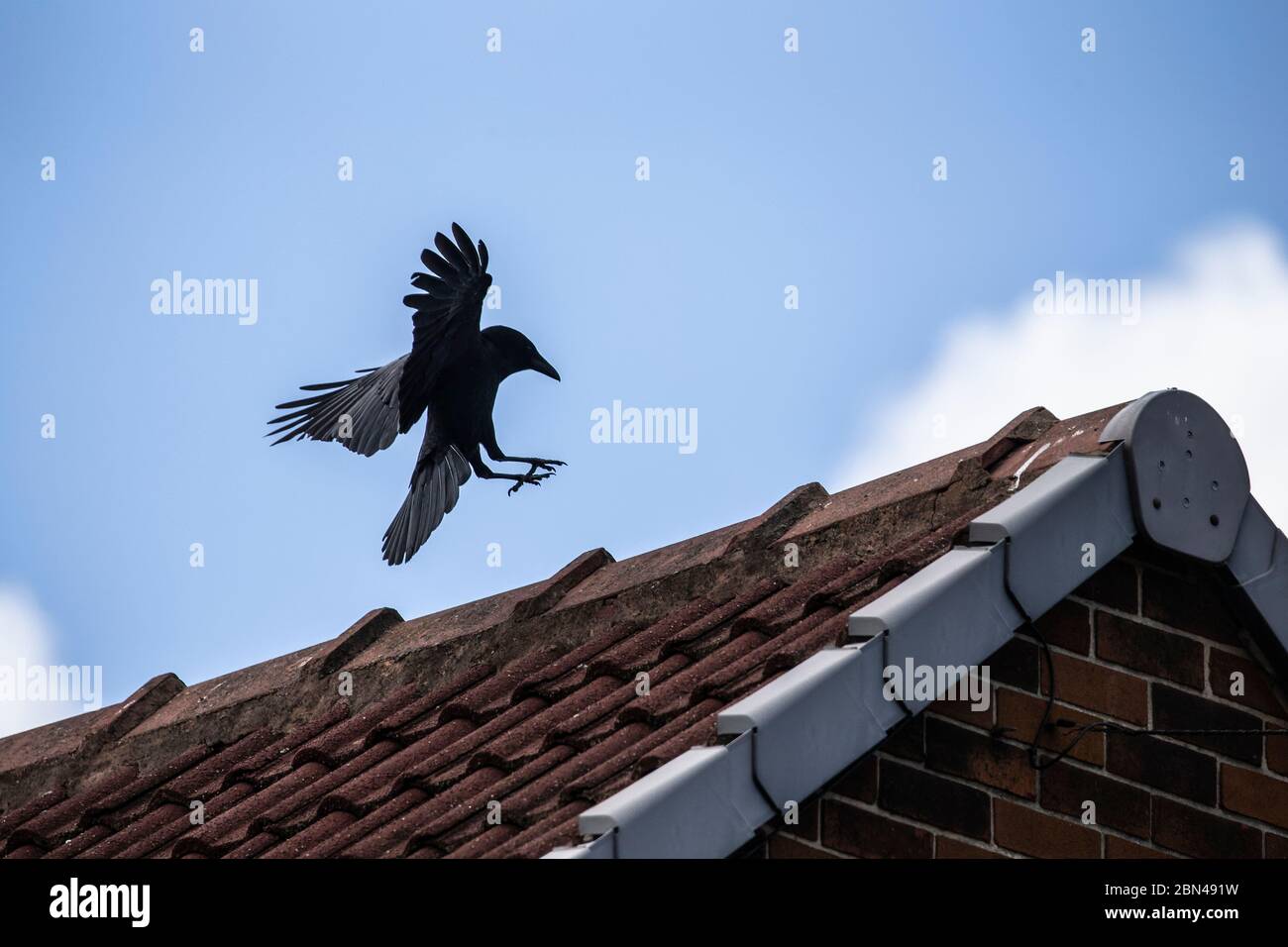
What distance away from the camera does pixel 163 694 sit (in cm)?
641

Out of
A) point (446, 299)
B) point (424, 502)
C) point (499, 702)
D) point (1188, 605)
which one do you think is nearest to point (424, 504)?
point (424, 502)

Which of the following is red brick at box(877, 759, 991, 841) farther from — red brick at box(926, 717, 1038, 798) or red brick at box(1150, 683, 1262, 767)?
red brick at box(1150, 683, 1262, 767)

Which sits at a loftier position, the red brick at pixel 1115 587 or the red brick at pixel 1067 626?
the red brick at pixel 1115 587

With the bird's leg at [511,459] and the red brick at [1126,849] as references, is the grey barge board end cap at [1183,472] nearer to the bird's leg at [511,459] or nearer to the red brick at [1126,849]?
the red brick at [1126,849]

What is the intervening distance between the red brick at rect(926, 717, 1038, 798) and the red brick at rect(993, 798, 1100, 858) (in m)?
0.04

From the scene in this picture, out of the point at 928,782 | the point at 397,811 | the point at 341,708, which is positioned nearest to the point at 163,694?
the point at 341,708

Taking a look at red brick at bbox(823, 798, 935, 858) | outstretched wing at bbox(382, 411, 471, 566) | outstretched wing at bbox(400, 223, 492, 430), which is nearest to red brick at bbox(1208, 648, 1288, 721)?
red brick at bbox(823, 798, 935, 858)

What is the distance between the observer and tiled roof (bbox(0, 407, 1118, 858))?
386cm

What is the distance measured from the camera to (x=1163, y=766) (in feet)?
12.8

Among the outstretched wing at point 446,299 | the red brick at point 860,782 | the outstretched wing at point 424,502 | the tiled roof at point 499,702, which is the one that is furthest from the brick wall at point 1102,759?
the outstretched wing at point 424,502

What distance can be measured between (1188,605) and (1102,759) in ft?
1.42

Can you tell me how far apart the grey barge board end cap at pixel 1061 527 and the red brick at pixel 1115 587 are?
0.21 feet

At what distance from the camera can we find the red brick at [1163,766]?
12.6 ft

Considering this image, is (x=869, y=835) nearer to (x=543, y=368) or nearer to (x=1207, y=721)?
(x=1207, y=721)
